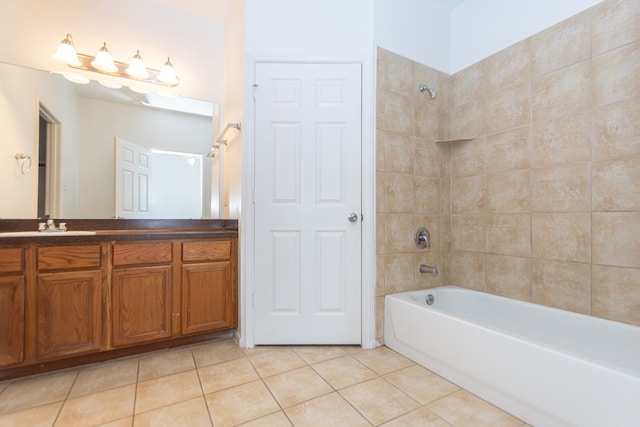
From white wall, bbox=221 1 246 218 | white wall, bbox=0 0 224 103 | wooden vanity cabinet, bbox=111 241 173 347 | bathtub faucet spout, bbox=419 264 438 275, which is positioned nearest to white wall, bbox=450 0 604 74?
white wall, bbox=221 1 246 218

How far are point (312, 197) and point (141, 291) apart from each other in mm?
1266

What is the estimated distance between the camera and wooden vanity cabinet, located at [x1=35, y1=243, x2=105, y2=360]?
1.59 meters

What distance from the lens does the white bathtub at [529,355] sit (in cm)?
105

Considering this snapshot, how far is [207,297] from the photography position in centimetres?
205

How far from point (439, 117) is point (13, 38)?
3.14 meters

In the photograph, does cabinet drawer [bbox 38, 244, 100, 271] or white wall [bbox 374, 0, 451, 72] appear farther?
white wall [bbox 374, 0, 451, 72]

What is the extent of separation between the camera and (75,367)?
5.66 ft

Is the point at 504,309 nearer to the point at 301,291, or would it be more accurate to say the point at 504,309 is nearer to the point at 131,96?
the point at 301,291

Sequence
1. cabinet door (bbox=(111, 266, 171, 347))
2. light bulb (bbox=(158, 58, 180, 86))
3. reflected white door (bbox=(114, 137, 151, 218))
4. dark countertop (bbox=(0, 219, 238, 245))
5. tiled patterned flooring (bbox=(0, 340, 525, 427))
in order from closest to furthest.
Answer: tiled patterned flooring (bbox=(0, 340, 525, 427)) < dark countertop (bbox=(0, 219, 238, 245)) < cabinet door (bbox=(111, 266, 171, 347)) < reflected white door (bbox=(114, 137, 151, 218)) < light bulb (bbox=(158, 58, 180, 86))

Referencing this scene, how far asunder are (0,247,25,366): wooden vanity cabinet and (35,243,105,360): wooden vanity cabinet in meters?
0.06

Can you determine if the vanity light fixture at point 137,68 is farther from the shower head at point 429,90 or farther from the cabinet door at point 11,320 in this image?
the shower head at point 429,90

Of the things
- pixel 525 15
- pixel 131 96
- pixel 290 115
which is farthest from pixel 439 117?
pixel 131 96

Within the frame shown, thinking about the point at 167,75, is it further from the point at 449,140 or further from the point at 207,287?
the point at 449,140

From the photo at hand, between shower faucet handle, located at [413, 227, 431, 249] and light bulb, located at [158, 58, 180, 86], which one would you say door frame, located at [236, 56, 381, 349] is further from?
light bulb, located at [158, 58, 180, 86]
